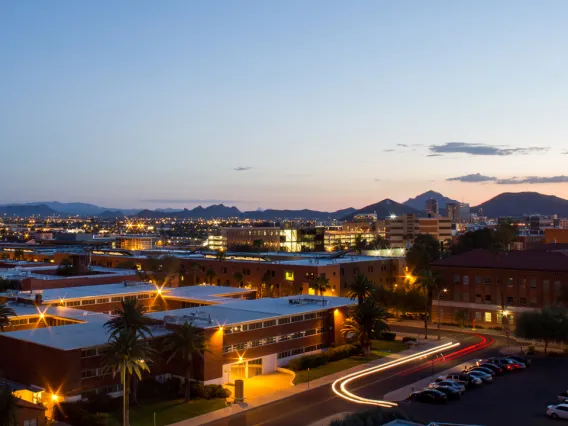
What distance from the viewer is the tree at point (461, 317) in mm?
68375

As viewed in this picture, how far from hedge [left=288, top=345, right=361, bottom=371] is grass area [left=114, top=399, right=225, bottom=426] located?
32.8ft

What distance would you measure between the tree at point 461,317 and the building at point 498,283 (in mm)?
632

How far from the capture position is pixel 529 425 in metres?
34.5

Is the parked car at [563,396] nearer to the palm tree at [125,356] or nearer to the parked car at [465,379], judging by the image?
the parked car at [465,379]

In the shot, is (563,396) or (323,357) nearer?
(563,396)

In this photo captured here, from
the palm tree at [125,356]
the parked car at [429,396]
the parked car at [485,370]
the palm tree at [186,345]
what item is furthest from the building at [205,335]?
the parked car at [485,370]

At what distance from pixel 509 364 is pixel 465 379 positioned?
7.01 m

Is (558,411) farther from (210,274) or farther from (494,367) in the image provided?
(210,274)

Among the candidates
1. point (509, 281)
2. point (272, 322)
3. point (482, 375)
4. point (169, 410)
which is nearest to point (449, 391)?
point (482, 375)

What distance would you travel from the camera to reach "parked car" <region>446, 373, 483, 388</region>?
4306cm

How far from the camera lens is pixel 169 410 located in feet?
124

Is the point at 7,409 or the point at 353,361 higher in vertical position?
the point at 7,409

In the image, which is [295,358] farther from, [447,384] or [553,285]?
[553,285]

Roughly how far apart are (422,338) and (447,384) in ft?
66.8
